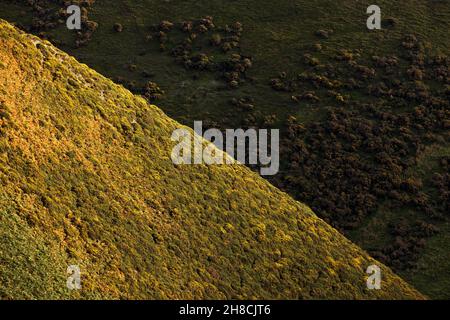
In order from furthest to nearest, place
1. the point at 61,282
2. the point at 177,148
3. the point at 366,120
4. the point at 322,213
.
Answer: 1. the point at 366,120
2. the point at 322,213
3. the point at 177,148
4. the point at 61,282

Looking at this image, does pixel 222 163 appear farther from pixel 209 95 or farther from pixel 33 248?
pixel 209 95

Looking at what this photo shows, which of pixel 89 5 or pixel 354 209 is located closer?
pixel 354 209

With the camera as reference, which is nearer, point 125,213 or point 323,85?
point 125,213

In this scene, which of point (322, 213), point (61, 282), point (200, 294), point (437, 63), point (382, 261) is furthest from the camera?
point (437, 63)

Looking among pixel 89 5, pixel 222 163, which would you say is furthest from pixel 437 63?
pixel 89 5

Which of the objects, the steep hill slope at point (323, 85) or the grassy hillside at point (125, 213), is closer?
the grassy hillside at point (125, 213)

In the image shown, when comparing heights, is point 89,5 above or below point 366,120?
above

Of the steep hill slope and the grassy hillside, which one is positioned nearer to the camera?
the grassy hillside

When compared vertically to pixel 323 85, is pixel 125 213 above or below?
below
